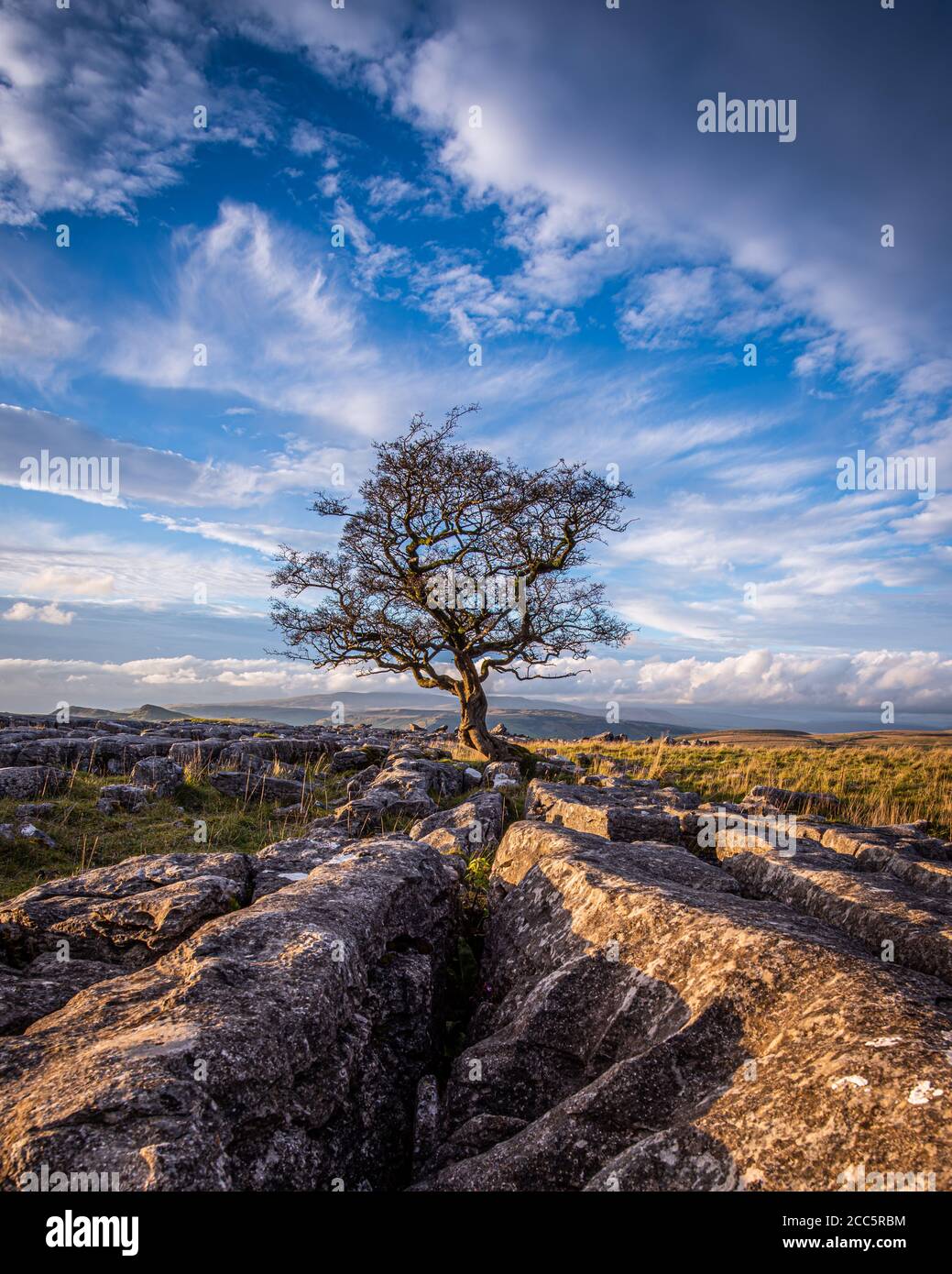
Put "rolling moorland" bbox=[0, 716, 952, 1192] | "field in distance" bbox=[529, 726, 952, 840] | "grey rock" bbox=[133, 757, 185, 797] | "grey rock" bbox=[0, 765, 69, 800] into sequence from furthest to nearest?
"field in distance" bbox=[529, 726, 952, 840] < "grey rock" bbox=[133, 757, 185, 797] < "grey rock" bbox=[0, 765, 69, 800] < "rolling moorland" bbox=[0, 716, 952, 1192]

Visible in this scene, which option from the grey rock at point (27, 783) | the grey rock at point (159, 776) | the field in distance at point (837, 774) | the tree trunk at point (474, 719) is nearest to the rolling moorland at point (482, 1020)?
the grey rock at point (159, 776)

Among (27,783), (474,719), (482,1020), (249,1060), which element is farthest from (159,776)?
(474,719)

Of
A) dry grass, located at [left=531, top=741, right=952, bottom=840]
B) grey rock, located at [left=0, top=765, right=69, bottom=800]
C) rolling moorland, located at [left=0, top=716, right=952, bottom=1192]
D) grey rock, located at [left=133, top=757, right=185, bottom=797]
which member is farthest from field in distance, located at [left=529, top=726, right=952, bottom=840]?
grey rock, located at [left=0, top=765, right=69, bottom=800]

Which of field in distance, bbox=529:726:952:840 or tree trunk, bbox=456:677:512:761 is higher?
tree trunk, bbox=456:677:512:761

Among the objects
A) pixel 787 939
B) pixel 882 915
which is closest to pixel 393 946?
pixel 787 939

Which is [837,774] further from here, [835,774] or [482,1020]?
[482,1020]

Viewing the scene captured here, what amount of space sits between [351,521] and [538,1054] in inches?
1138

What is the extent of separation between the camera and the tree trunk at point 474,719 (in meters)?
31.0

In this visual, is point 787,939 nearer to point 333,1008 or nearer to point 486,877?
point 333,1008

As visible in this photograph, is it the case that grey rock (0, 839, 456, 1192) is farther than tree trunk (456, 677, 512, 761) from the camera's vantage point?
No

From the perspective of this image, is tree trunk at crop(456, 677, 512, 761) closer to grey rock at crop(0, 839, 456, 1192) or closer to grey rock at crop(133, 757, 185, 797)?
grey rock at crop(133, 757, 185, 797)

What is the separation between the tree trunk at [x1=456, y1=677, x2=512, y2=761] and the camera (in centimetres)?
3095

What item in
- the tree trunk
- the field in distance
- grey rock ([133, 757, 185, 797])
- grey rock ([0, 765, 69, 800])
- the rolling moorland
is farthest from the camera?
the tree trunk

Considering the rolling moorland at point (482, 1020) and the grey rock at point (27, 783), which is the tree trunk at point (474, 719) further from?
the rolling moorland at point (482, 1020)
